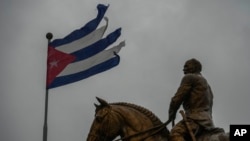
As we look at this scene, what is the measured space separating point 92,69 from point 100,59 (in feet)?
1.51

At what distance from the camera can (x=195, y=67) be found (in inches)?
1025

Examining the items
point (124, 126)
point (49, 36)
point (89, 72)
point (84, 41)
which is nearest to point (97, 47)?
point (84, 41)

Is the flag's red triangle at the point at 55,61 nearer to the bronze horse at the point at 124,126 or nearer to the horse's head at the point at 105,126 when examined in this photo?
the bronze horse at the point at 124,126

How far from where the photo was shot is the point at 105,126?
2511 centimetres

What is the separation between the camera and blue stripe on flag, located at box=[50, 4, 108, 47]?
106 feet

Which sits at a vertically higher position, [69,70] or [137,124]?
[69,70]

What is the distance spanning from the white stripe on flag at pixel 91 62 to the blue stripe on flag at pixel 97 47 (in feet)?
0.63

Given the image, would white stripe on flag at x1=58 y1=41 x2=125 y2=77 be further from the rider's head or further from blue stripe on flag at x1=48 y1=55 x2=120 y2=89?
the rider's head

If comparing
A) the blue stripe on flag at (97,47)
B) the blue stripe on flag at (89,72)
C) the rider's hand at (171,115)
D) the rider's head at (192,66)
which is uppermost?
the blue stripe on flag at (97,47)

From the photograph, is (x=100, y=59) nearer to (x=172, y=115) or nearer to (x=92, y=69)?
(x=92, y=69)

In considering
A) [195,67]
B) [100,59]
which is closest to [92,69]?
[100,59]

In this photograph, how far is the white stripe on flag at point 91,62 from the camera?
31.8m

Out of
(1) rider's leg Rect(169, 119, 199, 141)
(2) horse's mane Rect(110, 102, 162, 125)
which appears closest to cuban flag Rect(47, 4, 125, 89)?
(2) horse's mane Rect(110, 102, 162, 125)

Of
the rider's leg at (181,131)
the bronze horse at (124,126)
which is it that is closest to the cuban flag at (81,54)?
the bronze horse at (124,126)
